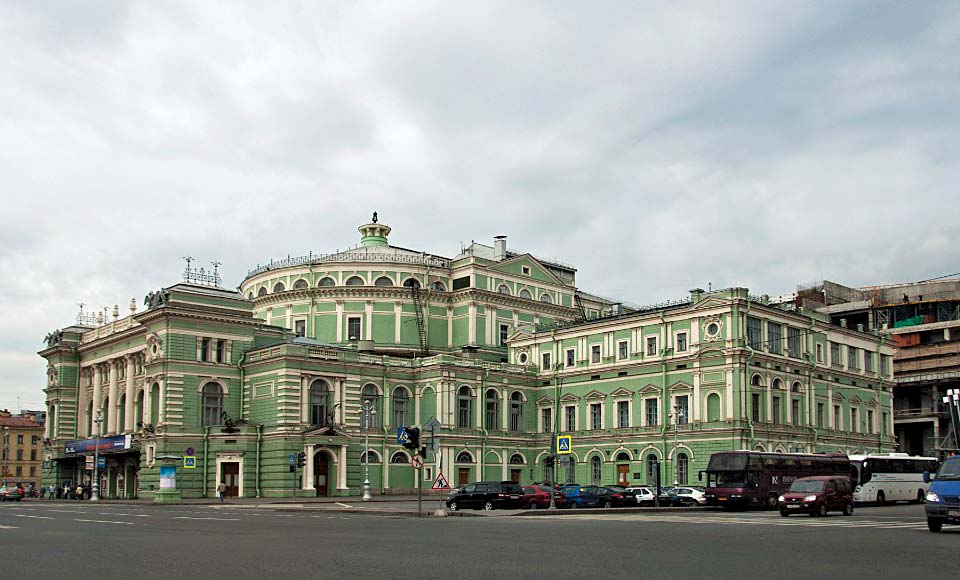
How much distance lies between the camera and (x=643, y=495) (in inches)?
2165

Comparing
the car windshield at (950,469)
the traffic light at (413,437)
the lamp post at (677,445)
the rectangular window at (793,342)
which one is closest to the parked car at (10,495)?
the traffic light at (413,437)

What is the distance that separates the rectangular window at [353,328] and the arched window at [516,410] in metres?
15.1

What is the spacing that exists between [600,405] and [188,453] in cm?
3123

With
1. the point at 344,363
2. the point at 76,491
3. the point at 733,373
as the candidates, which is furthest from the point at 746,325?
the point at 76,491

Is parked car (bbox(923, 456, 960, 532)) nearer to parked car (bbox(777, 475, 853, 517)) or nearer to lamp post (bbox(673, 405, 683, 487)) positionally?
parked car (bbox(777, 475, 853, 517))

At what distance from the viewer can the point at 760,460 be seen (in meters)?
51.8

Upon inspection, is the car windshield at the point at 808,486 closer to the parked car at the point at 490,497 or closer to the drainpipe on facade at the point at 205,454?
the parked car at the point at 490,497

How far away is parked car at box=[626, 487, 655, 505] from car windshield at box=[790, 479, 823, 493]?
14186mm

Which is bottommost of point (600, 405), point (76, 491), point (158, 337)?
point (76, 491)

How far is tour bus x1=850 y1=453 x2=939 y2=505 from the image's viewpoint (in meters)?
57.0

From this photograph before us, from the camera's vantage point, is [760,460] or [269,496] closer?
[760,460]

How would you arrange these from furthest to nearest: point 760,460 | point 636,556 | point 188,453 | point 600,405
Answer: point 600,405 < point 188,453 < point 760,460 < point 636,556

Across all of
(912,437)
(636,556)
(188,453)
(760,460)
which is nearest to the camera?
(636,556)

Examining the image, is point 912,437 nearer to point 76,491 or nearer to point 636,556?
point 76,491
